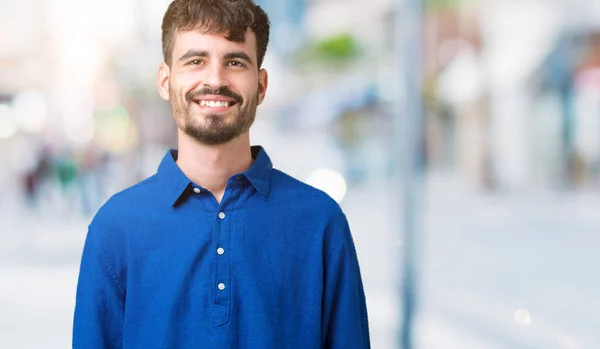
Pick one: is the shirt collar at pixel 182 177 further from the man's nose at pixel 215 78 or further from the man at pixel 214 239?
the man's nose at pixel 215 78

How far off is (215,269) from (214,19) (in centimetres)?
51

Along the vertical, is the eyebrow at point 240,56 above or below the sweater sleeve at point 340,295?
above

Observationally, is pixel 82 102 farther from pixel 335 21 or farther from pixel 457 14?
pixel 457 14

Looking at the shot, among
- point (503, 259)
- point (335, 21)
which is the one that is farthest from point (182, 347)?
point (335, 21)

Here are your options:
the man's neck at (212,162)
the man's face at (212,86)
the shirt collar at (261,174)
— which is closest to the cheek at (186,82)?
the man's face at (212,86)

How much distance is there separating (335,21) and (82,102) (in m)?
11.8

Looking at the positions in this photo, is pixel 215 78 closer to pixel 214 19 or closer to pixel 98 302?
pixel 214 19

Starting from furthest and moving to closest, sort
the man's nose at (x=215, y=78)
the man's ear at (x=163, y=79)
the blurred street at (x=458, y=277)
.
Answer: the blurred street at (x=458, y=277), the man's ear at (x=163, y=79), the man's nose at (x=215, y=78)

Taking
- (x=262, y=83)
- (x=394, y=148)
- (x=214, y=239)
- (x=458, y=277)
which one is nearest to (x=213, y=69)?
(x=262, y=83)

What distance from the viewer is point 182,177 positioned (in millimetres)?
1694

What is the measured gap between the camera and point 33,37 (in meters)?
26.9

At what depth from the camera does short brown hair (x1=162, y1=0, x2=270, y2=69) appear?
165cm

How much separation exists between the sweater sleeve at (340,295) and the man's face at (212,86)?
0.32 metres

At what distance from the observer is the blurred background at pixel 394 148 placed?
6082 mm
